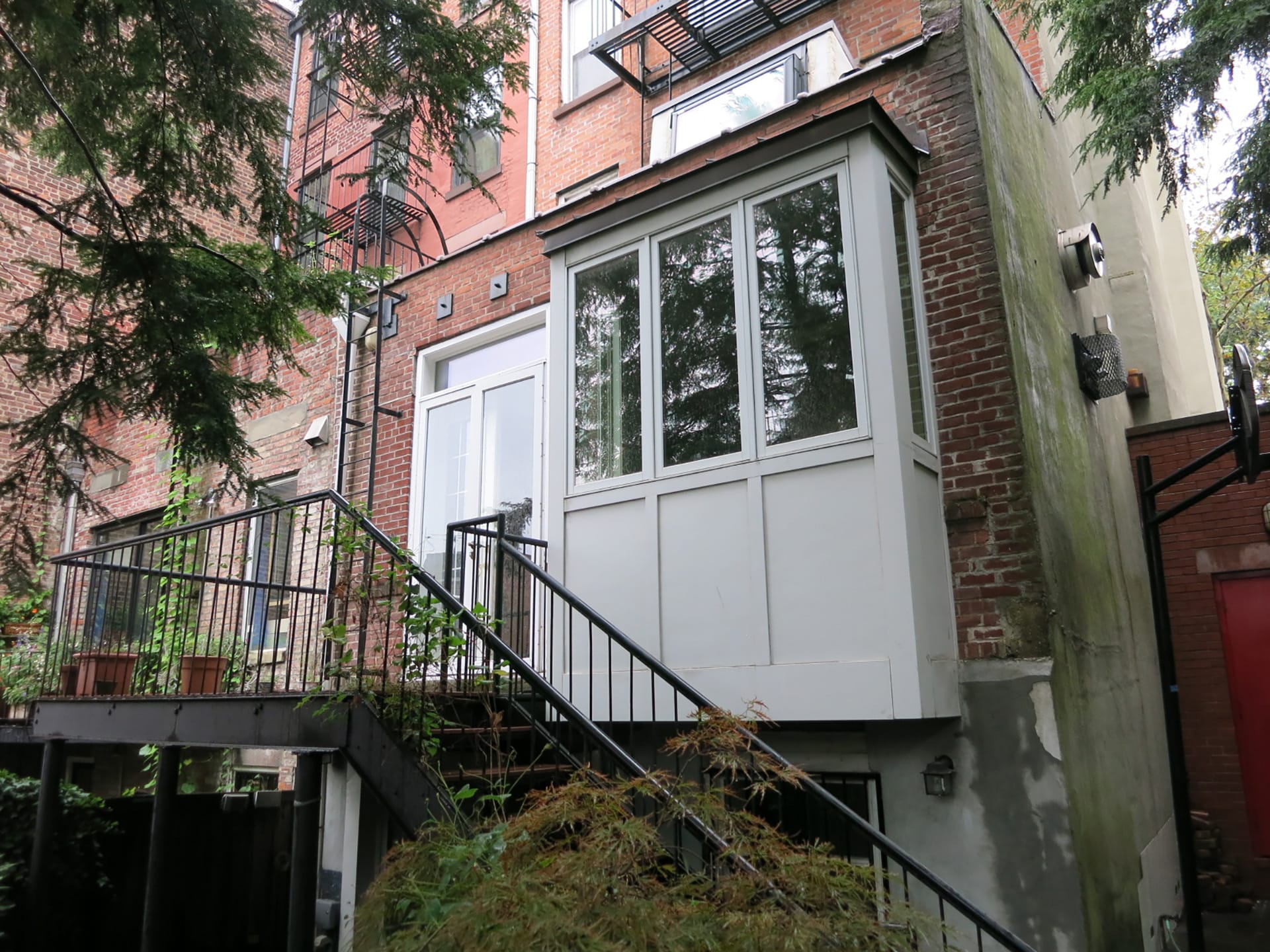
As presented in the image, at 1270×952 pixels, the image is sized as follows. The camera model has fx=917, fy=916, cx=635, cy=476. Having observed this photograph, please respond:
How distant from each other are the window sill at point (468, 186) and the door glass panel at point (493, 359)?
152 inches

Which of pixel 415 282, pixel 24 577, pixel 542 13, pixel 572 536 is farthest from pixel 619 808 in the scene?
pixel 542 13

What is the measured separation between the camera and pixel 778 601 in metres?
4.68

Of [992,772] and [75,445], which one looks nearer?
[992,772]

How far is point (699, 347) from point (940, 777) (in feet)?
8.63

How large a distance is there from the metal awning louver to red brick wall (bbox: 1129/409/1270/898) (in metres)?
5.19

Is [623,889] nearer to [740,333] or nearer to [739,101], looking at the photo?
[740,333]

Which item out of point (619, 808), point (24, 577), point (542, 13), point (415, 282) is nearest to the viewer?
point (619, 808)

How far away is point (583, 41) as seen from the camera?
1078 centimetres

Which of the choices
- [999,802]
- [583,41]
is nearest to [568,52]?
[583,41]

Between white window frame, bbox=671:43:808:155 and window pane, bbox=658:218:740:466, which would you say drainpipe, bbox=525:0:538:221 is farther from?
window pane, bbox=658:218:740:466

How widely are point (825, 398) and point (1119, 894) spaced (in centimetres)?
298

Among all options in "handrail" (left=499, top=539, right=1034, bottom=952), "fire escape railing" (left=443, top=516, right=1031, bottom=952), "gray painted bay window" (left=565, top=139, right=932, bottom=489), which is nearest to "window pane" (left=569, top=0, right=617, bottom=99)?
"gray painted bay window" (left=565, top=139, right=932, bottom=489)

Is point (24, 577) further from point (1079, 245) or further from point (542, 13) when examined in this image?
point (542, 13)

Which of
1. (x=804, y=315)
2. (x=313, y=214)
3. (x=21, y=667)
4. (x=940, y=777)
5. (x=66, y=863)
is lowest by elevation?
(x=66, y=863)
